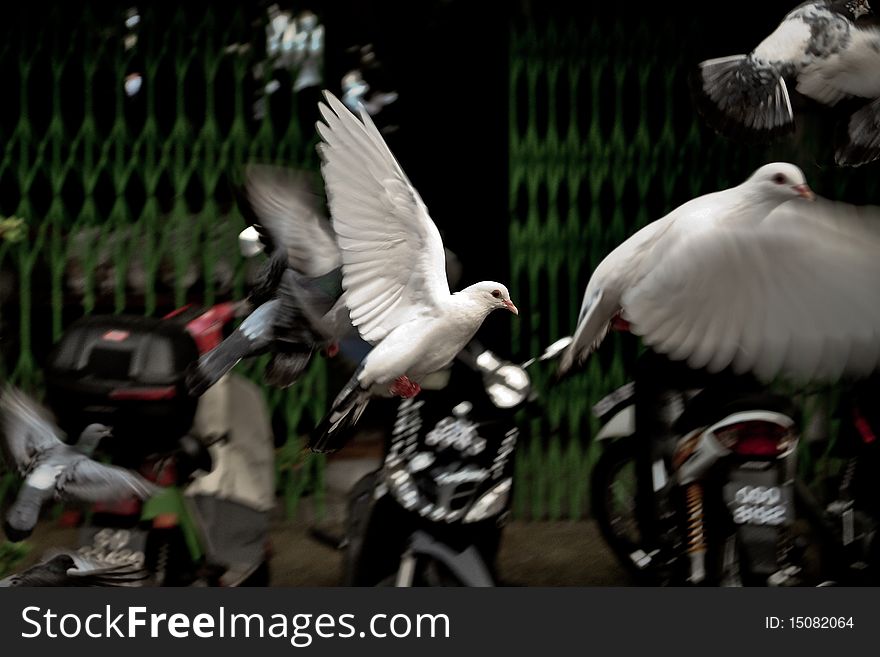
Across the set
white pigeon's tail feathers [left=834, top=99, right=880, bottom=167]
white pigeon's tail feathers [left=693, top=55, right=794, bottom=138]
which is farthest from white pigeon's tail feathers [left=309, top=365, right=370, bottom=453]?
white pigeon's tail feathers [left=834, top=99, right=880, bottom=167]

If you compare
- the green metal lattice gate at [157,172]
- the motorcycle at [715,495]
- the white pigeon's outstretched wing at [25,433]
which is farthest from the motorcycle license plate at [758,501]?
the white pigeon's outstretched wing at [25,433]

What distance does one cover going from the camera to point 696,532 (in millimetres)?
2256

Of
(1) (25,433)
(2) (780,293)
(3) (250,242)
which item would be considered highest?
(3) (250,242)

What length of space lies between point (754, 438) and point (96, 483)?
→ 4.09 feet

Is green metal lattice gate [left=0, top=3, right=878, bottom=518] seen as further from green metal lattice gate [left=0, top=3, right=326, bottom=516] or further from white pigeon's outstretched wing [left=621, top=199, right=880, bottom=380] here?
white pigeon's outstretched wing [left=621, top=199, right=880, bottom=380]

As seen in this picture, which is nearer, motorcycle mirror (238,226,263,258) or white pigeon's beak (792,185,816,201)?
white pigeon's beak (792,185,816,201)

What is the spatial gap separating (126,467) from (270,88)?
2.56ft

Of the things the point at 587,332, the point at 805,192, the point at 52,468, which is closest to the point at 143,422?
the point at 52,468

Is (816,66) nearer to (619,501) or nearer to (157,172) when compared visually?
(619,501)

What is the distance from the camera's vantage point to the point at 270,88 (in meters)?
2.28

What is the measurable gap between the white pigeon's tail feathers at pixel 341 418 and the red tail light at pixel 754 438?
686 millimetres

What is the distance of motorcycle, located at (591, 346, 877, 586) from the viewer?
2.23m

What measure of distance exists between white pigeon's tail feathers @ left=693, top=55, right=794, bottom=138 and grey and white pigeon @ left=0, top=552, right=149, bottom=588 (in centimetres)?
142

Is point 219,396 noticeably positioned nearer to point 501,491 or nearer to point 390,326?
point 390,326
